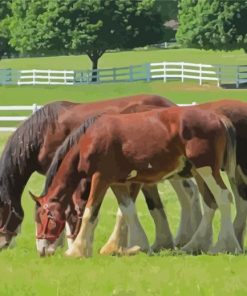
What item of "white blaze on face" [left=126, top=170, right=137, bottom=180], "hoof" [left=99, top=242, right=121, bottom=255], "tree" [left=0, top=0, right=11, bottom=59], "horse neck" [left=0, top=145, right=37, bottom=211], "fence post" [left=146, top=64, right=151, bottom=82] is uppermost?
"white blaze on face" [left=126, top=170, right=137, bottom=180]

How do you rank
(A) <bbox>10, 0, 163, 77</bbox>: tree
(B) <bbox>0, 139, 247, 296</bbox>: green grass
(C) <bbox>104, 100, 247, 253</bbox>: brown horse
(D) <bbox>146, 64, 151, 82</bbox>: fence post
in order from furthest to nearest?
1. (A) <bbox>10, 0, 163, 77</bbox>: tree
2. (D) <bbox>146, 64, 151, 82</bbox>: fence post
3. (C) <bbox>104, 100, 247, 253</bbox>: brown horse
4. (B) <bbox>0, 139, 247, 296</bbox>: green grass

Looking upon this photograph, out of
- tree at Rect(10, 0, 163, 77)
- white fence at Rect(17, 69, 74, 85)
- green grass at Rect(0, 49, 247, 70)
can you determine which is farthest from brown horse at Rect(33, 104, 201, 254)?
green grass at Rect(0, 49, 247, 70)

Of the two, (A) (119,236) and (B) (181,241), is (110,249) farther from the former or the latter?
(B) (181,241)

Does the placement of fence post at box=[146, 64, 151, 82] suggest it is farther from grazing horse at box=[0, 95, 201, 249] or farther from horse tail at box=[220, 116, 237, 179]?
horse tail at box=[220, 116, 237, 179]

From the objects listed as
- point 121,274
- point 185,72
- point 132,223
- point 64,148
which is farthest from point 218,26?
point 121,274

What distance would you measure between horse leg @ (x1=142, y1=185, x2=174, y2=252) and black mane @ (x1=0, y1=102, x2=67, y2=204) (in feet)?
4.60

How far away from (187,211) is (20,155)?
7.00 feet

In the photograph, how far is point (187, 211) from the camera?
10.5 m

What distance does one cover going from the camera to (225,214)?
926 cm

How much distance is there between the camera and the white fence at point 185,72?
4834cm

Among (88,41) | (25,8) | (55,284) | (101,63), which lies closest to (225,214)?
(55,284)

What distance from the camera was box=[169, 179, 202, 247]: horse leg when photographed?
10.3 m

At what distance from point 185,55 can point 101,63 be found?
827 cm

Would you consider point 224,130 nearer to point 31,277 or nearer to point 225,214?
point 225,214
